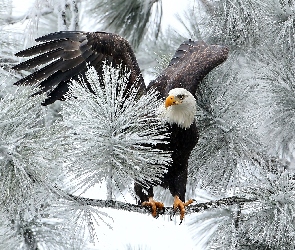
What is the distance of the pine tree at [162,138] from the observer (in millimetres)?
1033

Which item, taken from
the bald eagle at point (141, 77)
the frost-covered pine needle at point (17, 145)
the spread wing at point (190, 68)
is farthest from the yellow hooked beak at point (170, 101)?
the frost-covered pine needle at point (17, 145)

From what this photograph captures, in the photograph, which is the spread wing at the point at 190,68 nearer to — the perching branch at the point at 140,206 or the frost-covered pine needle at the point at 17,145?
the perching branch at the point at 140,206

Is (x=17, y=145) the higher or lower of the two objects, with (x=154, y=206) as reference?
higher

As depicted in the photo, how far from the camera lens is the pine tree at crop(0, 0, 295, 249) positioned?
1.03 meters

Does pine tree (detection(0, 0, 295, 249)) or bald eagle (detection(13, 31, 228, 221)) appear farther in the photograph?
bald eagle (detection(13, 31, 228, 221))

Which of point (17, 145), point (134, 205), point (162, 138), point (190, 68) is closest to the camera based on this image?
point (17, 145)

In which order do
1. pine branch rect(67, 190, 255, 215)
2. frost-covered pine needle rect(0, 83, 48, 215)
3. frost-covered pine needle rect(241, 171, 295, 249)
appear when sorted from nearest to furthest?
frost-covered pine needle rect(0, 83, 48, 215) < pine branch rect(67, 190, 255, 215) < frost-covered pine needle rect(241, 171, 295, 249)

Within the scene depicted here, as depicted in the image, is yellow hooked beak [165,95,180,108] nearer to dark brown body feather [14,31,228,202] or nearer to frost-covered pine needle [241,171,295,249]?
dark brown body feather [14,31,228,202]

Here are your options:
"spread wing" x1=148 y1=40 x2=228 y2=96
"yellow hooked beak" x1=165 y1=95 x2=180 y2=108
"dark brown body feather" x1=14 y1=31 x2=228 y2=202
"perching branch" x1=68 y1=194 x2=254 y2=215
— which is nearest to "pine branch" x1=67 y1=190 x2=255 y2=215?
"perching branch" x1=68 y1=194 x2=254 y2=215

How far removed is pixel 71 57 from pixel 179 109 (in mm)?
313

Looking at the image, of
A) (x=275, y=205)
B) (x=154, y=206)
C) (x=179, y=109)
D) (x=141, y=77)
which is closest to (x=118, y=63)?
(x=141, y=77)

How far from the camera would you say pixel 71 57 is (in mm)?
1536

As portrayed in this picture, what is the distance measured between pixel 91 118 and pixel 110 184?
12 cm

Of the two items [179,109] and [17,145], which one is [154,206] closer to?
[179,109]
